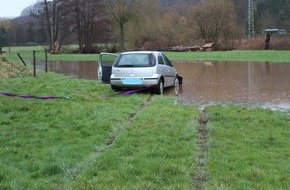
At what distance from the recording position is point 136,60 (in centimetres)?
1367

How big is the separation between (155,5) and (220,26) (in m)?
14.3

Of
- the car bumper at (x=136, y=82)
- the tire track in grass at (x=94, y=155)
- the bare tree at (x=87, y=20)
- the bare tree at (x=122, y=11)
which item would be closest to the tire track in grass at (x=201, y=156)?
the tire track in grass at (x=94, y=155)

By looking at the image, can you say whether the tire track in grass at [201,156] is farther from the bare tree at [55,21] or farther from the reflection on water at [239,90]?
the bare tree at [55,21]

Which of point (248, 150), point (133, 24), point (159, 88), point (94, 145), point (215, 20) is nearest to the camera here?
point (248, 150)

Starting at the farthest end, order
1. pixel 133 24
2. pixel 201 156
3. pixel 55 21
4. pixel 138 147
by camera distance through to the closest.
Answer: pixel 55 21 → pixel 133 24 → pixel 138 147 → pixel 201 156

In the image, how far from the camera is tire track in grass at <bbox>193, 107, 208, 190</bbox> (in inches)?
193

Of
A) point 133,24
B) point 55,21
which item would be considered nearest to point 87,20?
point 55,21

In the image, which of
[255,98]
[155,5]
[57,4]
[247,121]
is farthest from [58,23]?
[247,121]

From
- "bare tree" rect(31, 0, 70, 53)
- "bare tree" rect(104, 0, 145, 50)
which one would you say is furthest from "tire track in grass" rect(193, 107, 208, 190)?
"bare tree" rect(31, 0, 70, 53)

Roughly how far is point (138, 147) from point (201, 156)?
0.98 meters

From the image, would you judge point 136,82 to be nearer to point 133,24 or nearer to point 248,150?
point 248,150

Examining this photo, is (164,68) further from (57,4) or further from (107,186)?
(57,4)

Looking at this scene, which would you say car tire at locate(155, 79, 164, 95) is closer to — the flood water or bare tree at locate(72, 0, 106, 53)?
the flood water

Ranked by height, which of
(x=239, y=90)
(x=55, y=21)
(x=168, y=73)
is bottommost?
(x=239, y=90)
